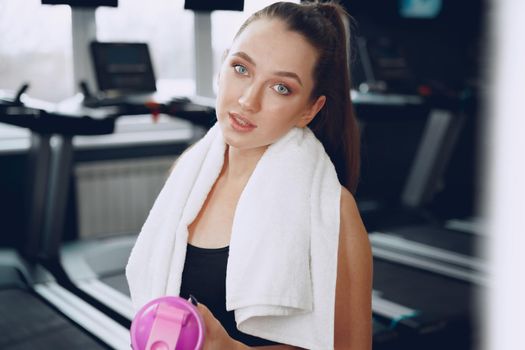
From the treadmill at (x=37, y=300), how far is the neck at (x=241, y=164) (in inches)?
55.9

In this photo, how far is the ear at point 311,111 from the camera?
861 millimetres

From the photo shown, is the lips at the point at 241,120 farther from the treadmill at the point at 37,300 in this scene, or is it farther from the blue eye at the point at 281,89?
the treadmill at the point at 37,300

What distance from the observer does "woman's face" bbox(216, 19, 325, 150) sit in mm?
787

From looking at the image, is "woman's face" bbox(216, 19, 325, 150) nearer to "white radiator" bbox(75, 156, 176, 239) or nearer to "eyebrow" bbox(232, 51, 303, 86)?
"eyebrow" bbox(232, 51, 303, 86)

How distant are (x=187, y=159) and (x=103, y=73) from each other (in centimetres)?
238

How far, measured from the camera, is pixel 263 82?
78cm

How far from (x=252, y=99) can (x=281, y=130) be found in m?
0.08

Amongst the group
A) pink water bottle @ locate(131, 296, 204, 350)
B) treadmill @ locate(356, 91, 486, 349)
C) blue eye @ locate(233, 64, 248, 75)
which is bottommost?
treadmill @ locate(356, 91, 486, 349)

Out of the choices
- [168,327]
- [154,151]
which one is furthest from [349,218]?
[154,151]

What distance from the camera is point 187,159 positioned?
953 mm

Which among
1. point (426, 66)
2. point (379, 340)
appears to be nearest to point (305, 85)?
point (379, 340)

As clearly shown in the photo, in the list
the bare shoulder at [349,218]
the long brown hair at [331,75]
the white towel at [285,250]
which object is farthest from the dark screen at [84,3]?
the bare shoulder at [349,218]

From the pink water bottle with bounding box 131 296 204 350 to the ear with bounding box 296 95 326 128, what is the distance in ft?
1.12

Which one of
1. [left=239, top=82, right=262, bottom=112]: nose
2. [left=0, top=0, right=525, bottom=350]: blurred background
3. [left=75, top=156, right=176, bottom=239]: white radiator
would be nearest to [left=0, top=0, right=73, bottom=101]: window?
[left=0, top=0, right=525, bottom=350]: blurred background
